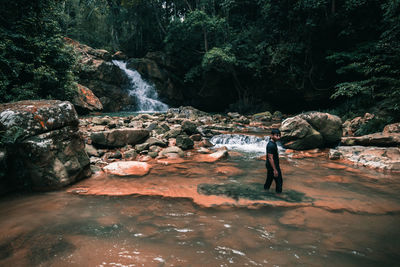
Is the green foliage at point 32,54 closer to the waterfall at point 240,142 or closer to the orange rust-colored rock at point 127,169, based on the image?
the orange rust-colored rock at point 127,169

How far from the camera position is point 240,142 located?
31.2ft

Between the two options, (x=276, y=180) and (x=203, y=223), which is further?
(x=276, y=180)

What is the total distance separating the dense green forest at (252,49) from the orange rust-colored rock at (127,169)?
15.9 ft

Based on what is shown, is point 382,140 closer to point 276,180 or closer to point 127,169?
point 276,180

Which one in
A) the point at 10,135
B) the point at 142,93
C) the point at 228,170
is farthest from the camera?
the point at 142,93

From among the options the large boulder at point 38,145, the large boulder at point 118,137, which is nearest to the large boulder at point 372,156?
the large boulder at point 118,137

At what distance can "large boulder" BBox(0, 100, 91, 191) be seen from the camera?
3707 millimetres

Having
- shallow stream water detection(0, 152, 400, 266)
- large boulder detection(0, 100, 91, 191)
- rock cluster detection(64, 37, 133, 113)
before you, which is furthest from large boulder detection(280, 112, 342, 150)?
rock cluster detection(64, 37, 133, 113)

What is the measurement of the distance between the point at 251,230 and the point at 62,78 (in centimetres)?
1017

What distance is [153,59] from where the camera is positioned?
23094 millimetres

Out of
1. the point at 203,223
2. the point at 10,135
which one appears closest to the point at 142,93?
the point at 10,135

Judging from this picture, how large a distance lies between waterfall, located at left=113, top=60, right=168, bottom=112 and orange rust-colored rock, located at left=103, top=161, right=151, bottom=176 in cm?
1671

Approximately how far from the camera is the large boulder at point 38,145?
12.2 feet

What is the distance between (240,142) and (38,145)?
7336 millimetres
